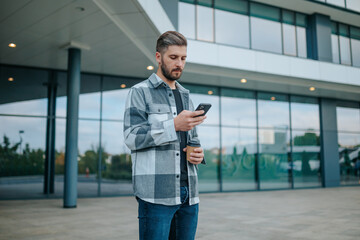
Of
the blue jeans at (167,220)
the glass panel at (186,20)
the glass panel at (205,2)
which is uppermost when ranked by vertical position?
the glass panel at (205,2)

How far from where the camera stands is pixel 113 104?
41.3 feet

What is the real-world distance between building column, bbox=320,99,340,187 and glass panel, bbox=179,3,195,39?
8.24 metres

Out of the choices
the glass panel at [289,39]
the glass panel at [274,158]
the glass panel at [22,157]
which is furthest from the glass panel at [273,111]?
the glass panel at [22,157]

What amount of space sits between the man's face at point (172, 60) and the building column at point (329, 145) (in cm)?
1592

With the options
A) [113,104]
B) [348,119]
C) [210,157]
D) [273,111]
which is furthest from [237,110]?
[348,119]

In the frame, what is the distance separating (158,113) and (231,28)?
12.6m

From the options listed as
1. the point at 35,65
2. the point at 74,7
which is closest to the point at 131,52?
the point at 74,7

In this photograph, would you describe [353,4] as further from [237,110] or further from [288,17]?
[237,110]

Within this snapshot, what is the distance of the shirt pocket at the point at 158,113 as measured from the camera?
1906 mm

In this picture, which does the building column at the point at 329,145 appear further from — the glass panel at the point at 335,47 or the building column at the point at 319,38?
the building column at the point at 319,38

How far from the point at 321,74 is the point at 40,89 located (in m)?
11.3

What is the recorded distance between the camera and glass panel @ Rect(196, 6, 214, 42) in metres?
12.9

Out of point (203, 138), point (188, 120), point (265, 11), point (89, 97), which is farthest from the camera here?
point (265, 11)

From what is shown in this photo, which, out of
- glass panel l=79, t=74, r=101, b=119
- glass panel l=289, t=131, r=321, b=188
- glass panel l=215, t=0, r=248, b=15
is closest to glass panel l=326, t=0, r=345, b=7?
glass panel l=215, t=0, r=248, b=15
